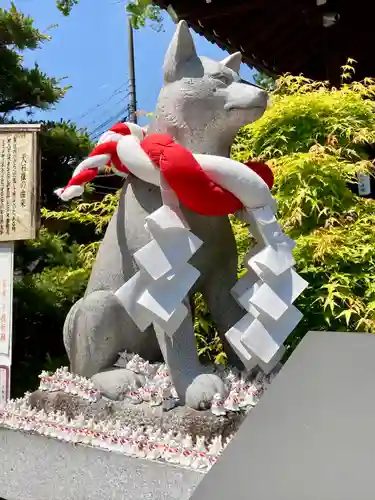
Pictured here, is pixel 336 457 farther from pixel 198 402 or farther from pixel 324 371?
pixel 198 402

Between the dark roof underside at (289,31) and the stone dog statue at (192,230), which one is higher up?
the dark roof underside at (289,31)

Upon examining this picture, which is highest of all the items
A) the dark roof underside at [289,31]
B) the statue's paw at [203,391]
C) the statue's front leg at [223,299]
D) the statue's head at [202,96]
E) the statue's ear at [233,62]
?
the dark roof underside at [289,31]

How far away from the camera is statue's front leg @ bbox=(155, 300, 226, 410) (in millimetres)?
1890

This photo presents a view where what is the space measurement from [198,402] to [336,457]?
1.28 m

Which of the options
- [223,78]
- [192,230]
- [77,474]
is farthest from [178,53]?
[77,474]

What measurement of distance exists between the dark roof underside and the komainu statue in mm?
2351

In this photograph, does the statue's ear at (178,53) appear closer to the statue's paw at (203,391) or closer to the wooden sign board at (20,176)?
the statue's paw at (203,391)

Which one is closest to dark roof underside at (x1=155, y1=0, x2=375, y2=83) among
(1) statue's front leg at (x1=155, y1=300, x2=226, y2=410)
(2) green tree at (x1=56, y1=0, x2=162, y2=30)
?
(2) green tree at (x1=56, y1=0, x2=162, y2=30)

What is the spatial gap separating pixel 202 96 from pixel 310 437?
1.64 metres

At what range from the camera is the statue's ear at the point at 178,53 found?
2129 mm

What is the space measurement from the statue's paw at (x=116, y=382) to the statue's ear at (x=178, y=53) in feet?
3.77

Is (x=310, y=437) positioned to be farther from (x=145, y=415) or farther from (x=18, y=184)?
(x=18, y=184)

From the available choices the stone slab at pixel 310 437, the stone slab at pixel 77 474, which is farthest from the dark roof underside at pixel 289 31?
the stone slab at pixel 310 437

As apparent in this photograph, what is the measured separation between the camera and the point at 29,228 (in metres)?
3.38
